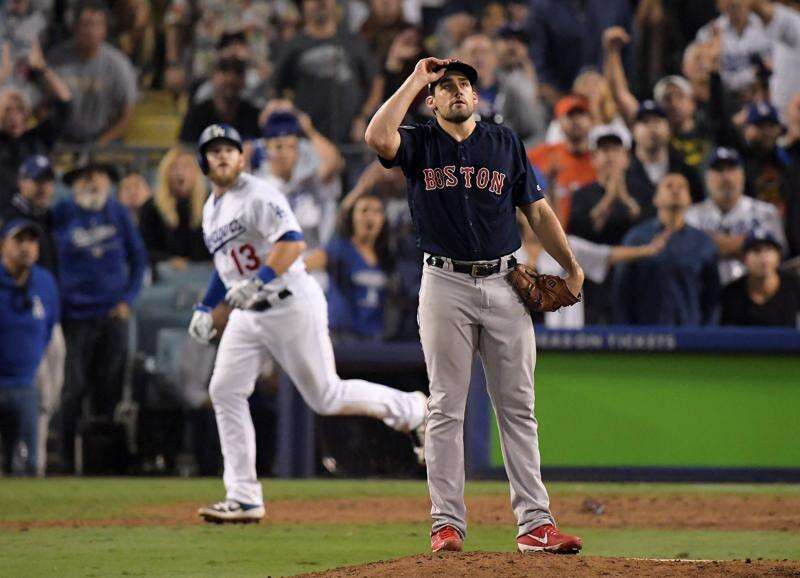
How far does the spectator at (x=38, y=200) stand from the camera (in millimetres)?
10883

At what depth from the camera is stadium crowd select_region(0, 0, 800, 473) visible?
1068 cm

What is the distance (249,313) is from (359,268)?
4.03 meters

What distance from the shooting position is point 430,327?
493 centimetres

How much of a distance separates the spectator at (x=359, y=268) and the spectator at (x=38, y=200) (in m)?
2.18

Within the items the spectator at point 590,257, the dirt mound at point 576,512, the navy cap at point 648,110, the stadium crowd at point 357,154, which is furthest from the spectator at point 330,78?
the dirt mound at point 576,512

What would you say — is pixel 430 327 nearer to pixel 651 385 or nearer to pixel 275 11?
pixel 651 385

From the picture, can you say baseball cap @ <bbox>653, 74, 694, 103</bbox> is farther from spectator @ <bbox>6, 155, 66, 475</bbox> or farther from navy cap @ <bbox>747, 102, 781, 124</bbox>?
spectator @ <bbox>6, 155, 66, 475</bbox>

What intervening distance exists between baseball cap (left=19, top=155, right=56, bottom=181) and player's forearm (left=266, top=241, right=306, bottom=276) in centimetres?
492

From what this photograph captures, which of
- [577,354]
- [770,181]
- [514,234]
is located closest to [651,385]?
[577,354]

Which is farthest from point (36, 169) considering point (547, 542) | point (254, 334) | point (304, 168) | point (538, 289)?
point (547, 542)

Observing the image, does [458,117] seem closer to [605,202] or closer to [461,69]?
[461,69]

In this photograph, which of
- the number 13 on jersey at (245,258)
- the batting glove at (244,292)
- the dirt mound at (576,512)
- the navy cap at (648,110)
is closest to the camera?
the batting glove at (244,292)

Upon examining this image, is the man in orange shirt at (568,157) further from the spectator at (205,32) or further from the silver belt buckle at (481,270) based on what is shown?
the silver belt buckle at (481,270)

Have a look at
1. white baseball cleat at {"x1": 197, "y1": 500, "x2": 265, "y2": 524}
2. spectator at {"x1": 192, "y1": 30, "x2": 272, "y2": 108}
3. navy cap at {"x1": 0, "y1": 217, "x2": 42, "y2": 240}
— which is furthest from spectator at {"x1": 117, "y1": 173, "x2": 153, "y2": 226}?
white baseball cleat at {"x1": 197, "y1": 500, "x2": 265, "y2": 524}
